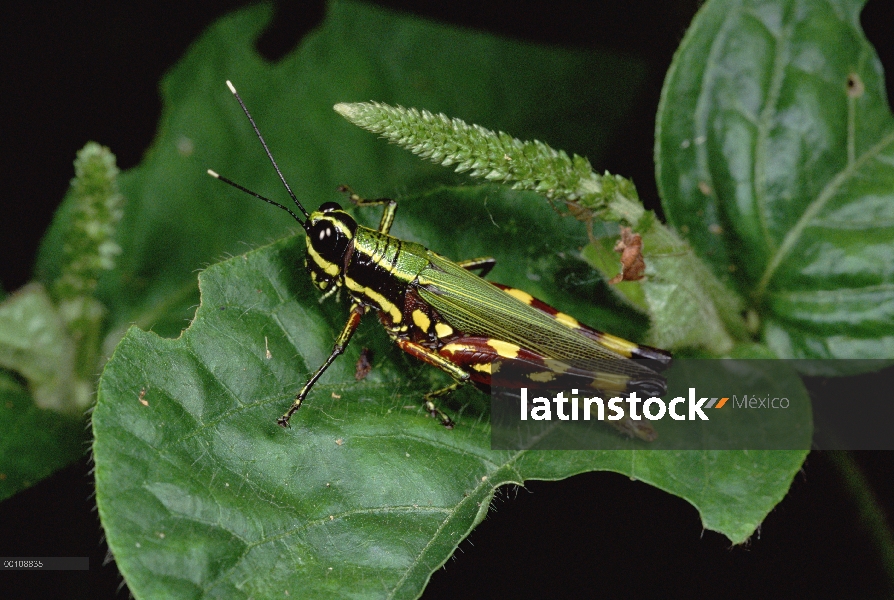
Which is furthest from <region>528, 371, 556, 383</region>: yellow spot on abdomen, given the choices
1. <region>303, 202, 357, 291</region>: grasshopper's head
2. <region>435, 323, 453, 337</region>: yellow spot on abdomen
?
<region>303, 202, 357, 291</region>: grasshopper's head

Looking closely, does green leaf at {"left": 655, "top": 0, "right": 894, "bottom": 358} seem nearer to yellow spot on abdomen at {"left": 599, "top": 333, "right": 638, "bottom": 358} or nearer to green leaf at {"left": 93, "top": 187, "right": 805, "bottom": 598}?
green leaf at {"left": 93, "top": 187, "right": 805, "bottom": 598}

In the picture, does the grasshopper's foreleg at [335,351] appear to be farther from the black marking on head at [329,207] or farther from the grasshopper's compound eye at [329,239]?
the black marking on head at [329,207]

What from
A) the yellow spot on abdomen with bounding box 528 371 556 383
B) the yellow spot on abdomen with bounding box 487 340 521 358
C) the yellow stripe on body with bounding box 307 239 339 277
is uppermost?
the yellow stripe on body with bounding box 307 239 339 277

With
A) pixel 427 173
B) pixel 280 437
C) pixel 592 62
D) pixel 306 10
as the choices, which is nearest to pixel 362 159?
pixel 427 173

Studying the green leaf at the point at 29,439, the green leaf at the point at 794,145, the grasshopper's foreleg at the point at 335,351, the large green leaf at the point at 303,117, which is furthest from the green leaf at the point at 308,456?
the large green leaf at the point at 303,117

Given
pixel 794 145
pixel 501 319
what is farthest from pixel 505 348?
pixel 794 145

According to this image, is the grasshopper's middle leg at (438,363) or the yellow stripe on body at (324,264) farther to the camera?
the grasshopper's middle leg at (438,363)
